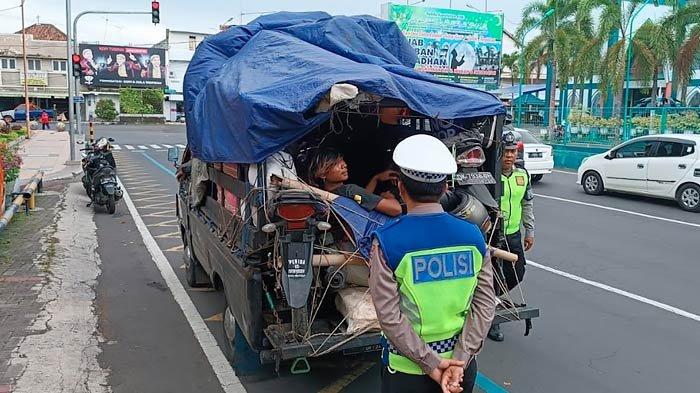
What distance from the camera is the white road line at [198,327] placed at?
4676mm

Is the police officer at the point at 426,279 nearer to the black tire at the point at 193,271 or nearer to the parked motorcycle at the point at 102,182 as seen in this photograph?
the black tire at the point at 193,271

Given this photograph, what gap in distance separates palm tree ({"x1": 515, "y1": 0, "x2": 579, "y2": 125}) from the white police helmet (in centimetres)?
2921

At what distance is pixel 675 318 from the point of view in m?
6.18

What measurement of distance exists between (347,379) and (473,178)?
179 cm

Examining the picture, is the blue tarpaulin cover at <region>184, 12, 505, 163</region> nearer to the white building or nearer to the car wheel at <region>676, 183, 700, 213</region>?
the car wheel at <region>676, 183, 700, 213</region>

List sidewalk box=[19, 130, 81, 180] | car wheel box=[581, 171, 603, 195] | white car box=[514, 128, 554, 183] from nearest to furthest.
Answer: car wheel box=[581, 171, 603, 195]
white car box=[514, 128, 554, 183]
sidewalk box=[19, 130, 81, 180]

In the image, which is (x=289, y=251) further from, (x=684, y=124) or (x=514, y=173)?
(x=684, y=124)

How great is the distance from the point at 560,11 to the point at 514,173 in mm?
27983

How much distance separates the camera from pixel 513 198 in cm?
546

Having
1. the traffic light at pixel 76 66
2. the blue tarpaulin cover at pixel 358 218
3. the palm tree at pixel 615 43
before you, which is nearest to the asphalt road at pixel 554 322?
the blue tarpaulin cover at pixel 358 218

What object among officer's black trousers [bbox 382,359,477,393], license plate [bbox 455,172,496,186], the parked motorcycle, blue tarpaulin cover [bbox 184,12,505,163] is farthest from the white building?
officer's black trousers [bbox 382,359,477,393]

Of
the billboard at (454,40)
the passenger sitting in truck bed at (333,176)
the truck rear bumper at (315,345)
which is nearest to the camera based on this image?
the truck rear bumper at (315,345)

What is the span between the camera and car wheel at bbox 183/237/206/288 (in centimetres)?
688

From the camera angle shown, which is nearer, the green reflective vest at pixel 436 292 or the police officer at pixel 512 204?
the green reflective vest at pixel 436 292
